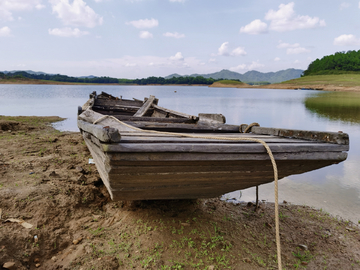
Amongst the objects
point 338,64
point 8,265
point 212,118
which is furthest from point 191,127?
point 338,64

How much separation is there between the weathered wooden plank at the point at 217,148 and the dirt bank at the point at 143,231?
4.50 feet

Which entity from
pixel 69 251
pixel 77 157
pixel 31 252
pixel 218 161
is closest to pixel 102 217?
pixel 69 251

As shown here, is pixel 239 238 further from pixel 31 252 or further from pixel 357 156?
pixel 357 156

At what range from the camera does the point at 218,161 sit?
7.59 feet

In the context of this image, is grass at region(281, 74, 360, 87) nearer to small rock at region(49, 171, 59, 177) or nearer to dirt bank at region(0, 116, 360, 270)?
dirt bank at region(0, 116, 360, 270)

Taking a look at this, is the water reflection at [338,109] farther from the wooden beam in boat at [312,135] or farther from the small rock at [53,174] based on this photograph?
the small rock at [53,174]

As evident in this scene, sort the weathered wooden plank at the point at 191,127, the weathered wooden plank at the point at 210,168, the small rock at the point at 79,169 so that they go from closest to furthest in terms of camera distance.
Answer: the weathered wooden plank at the point at 210,168 → the weathered wooden plank at the point at 191,127 → the small rock at the point at 79,169

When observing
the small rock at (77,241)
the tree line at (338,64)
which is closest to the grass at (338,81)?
the tree line at (338,64)

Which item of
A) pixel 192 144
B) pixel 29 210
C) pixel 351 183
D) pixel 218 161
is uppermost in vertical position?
pixel 192 144

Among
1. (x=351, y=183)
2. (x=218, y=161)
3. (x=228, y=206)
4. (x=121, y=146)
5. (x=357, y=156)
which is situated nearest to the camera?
(x=121, y=146)

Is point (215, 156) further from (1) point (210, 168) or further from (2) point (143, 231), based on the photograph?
(2) point (143, 231)

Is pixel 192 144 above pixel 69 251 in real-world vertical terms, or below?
above

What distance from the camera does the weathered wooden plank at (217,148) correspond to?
1997mm

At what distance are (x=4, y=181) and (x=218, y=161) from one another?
3487 millimetres
